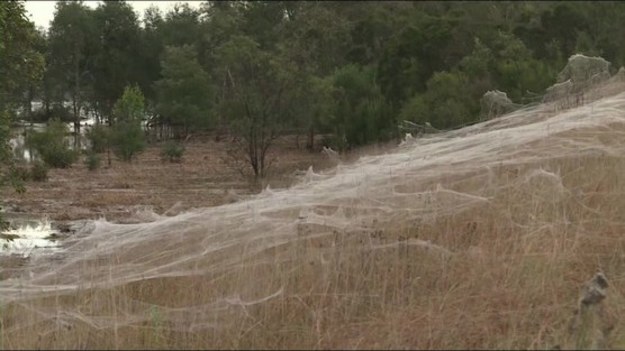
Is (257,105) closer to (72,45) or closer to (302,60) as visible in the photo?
(302,60)

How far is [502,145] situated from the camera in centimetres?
699

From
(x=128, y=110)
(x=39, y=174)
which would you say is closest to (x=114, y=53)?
(x=128, y=110)

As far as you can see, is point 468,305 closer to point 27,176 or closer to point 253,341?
point 253,341

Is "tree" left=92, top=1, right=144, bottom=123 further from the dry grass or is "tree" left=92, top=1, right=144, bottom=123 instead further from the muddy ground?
the dry grass

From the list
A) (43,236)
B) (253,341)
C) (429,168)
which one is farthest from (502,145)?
(43,236)

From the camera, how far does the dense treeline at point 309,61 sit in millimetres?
23094

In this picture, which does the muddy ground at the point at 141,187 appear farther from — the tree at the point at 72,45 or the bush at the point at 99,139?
the tree at the point at 72,45

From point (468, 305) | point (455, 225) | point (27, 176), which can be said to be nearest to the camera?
point (468, 305)

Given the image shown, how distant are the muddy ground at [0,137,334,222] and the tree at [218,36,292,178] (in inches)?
30.6

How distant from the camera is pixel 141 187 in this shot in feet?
68.1

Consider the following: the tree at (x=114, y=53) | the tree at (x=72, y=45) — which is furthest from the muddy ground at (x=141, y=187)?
the tree at (x=114, y=53)

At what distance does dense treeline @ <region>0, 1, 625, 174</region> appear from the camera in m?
23.1

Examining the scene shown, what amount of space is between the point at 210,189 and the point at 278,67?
8.61 metres

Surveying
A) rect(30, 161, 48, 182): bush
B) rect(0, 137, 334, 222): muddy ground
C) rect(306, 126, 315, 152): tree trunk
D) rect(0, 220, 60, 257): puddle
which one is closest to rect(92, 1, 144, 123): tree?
rect(0, 137, 334, 222): muddy ground
